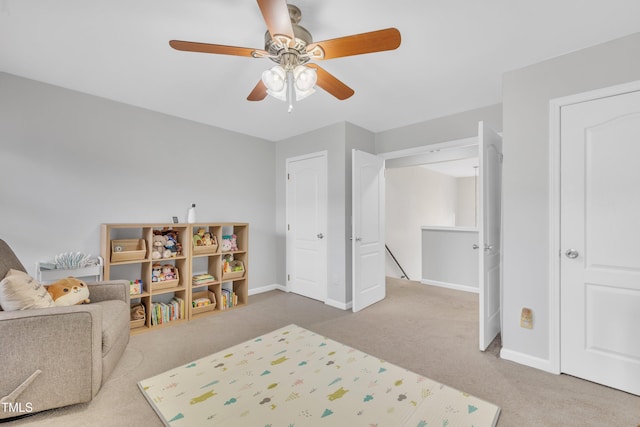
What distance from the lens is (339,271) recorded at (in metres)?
3.54

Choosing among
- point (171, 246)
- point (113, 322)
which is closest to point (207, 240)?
point (171, 246)

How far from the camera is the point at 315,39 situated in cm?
187

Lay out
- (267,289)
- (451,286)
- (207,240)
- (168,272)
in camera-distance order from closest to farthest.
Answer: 1. (168,272)
2. (207,240)
3. (267,289)
4. (451,286)

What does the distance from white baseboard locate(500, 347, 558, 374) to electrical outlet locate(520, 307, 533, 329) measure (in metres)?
0.23

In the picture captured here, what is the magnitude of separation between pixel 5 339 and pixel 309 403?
5.64 ft

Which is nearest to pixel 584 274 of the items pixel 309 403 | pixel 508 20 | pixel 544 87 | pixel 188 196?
pixel 544 87

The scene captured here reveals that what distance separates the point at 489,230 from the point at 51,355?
326cm

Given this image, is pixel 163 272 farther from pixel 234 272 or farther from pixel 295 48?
pixel 295 48

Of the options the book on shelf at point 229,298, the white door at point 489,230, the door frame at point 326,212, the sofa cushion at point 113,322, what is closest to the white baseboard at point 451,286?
the white door at point 489,230

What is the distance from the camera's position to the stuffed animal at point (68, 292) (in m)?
2.01

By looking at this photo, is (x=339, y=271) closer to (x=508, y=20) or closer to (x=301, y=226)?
(x=301, y=226)

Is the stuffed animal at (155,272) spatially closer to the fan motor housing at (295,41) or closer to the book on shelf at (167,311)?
Result: the book on shelf at (167,311)

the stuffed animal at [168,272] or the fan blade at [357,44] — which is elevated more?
the fan blade at [357,44]

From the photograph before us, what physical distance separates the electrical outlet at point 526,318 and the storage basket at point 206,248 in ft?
10.3
